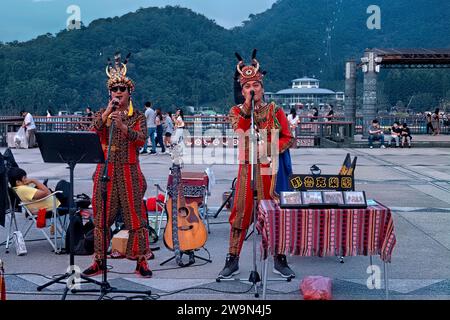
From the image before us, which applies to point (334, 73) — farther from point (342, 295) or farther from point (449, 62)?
point (342, 295)

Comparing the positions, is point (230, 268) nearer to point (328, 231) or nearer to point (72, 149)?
point (328, 231)

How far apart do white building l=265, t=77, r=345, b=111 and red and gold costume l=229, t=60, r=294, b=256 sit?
263 feet

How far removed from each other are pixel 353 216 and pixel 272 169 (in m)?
1.20

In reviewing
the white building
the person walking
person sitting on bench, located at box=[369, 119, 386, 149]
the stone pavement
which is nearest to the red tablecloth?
the stone pavement

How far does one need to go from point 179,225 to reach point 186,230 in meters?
0.10

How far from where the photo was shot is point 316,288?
6.18m

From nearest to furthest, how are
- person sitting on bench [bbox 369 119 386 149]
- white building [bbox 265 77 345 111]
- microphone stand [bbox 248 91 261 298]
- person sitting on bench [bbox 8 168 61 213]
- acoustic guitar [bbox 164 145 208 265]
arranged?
microphone stand [bbox 248 91 261 298], acoustic guitar [bbox 164 145 208 265], person sitting on bench [bbox 8 168 61 213], person sitting on bench [bbox 369 119 386 149], white building [bbox 265 77 345 111]

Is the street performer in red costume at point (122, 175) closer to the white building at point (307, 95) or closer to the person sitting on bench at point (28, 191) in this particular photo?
the person sitting on bench at point (28, 191)

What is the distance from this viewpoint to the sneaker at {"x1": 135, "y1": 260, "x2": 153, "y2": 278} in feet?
22.8

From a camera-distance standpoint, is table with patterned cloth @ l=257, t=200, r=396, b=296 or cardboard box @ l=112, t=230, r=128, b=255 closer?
table with patterned cloth @ l=257, t=200, r=396, b=296

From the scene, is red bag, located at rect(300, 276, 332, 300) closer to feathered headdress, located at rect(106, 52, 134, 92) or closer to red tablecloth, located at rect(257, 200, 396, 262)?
red tablecloth, located at rect(257, 200, 396, 262)

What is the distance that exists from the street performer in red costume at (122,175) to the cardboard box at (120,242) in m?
0.86

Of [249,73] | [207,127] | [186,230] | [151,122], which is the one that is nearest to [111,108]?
[249,73]
